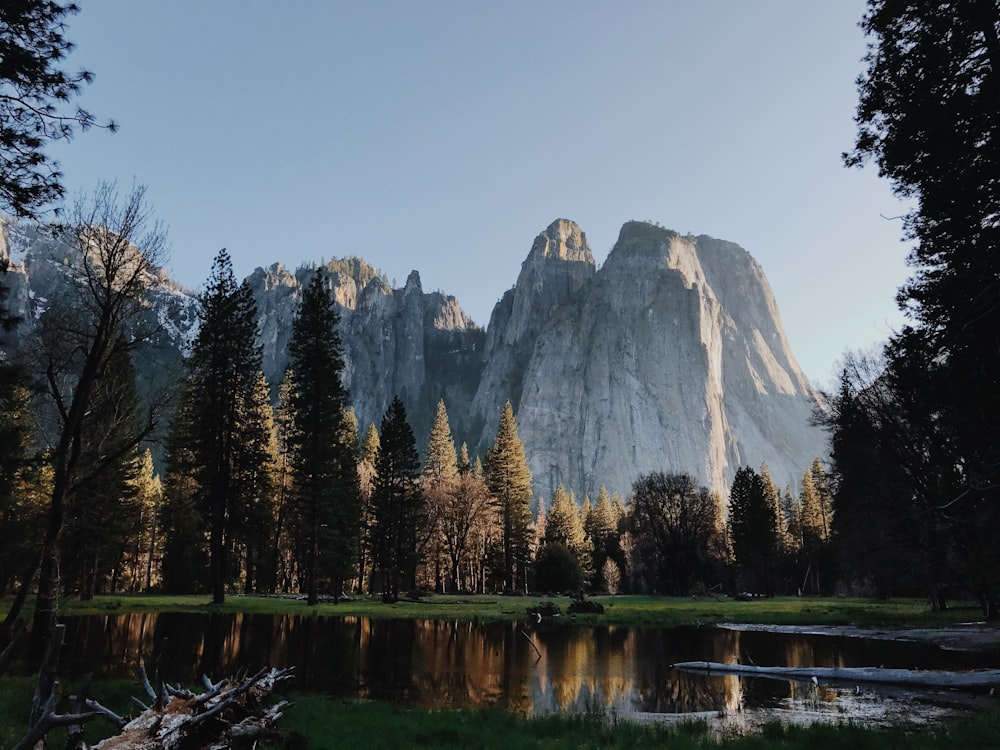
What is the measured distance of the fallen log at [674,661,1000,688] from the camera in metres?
14.8

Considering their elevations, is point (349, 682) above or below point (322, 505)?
below

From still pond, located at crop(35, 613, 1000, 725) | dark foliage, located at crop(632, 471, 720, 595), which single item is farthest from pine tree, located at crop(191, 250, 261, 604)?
dark foliage, located at crop(632, 471, 720, 595)

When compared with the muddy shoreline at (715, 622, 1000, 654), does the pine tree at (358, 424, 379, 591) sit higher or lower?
higher

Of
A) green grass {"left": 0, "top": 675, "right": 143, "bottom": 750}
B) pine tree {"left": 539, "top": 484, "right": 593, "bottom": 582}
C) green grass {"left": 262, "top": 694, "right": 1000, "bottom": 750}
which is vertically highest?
pine tree {"left": 539, "top": 484, "right": 593, "bottom": 582}

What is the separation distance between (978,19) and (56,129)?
56.3 ft

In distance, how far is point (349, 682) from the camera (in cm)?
1490

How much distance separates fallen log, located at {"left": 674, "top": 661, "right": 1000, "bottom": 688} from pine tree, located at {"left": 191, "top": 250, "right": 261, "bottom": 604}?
2754cm

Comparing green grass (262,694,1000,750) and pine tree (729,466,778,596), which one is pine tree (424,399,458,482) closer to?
pine tree (729,466,778,596)

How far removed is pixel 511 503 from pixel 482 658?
2084 inches

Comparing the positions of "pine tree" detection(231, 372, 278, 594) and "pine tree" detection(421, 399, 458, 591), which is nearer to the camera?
"pine tree" detection(231, 372, 278, 594)

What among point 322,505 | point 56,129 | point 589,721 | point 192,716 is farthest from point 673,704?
point 322,505

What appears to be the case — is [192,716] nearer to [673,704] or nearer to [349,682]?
[349,682]

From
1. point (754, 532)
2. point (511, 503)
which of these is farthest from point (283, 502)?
point (754, 532)

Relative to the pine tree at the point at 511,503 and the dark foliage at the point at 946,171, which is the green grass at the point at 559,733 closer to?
the dark foliage at the point at 946,171
